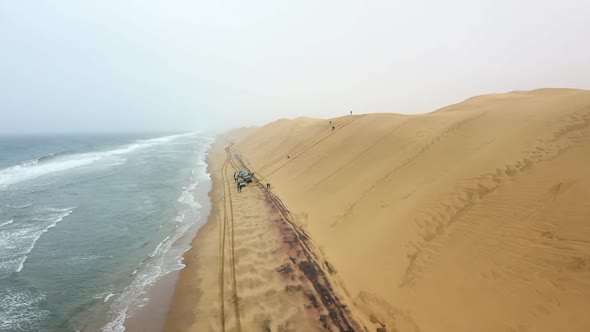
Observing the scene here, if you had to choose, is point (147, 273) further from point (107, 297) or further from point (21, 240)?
point (21, 240)

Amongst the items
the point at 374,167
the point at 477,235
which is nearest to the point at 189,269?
the point at 477,235

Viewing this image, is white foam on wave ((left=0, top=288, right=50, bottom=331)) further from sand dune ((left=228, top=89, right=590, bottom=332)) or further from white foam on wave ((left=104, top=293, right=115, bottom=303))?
sand dune ((left=228, top=89, right=590, bottom=332))

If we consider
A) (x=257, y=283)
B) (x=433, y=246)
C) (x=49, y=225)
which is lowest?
(x=257, y=283)

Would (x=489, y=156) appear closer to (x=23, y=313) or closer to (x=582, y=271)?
(x=582, y=271)

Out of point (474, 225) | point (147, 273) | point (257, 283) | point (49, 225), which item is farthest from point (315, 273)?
point (49, 225)

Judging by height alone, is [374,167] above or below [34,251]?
above
